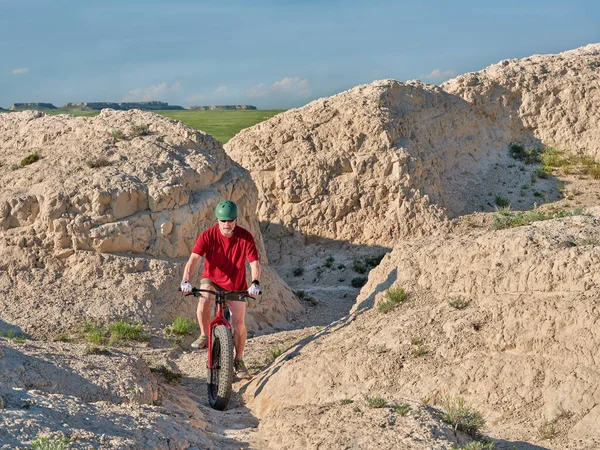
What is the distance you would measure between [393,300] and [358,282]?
30.3ft

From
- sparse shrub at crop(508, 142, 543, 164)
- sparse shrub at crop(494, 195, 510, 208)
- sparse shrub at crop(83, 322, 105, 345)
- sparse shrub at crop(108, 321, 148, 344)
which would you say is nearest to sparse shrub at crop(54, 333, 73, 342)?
sparse shrub at crop(83, 322, 105, 345)

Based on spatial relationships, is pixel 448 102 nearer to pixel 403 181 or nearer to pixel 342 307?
pixel 403 181

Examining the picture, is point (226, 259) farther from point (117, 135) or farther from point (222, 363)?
point (117, 135)

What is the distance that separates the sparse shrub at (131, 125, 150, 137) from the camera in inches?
528

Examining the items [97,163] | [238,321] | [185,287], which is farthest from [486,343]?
[97,163]

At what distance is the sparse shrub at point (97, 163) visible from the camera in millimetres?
12438

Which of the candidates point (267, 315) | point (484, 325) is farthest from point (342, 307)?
point (484, 325)

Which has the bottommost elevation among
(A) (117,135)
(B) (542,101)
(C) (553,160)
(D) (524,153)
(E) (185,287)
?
(E) (185,287)

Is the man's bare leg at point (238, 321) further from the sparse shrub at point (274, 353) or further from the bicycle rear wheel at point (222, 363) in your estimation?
the sparse shrub at point (274, 353)

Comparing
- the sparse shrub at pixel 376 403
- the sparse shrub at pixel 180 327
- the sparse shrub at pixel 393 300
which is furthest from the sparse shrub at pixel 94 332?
the sparse shrub at pixel 376 403

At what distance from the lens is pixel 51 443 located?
450 centimetres

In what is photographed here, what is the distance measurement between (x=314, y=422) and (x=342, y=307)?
30.7 ft

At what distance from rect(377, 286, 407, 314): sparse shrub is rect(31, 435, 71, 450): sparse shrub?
4.35m

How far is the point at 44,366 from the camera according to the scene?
23.0 ft
